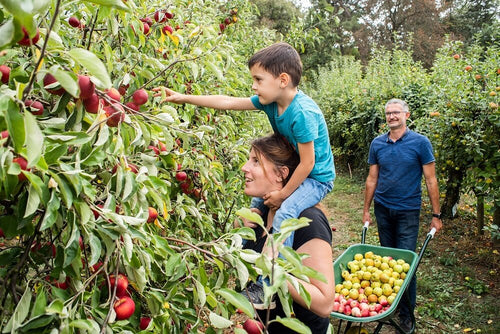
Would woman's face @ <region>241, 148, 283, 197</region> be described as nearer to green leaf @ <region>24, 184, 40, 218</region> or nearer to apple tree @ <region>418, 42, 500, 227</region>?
green leaf @ <region>24, 184, 40, 218</region>

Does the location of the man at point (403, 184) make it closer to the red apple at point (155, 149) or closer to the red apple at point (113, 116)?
the red apple at point (155, 149)

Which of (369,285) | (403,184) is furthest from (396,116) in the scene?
(369,285)

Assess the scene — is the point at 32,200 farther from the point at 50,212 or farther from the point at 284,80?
the point at 284,80

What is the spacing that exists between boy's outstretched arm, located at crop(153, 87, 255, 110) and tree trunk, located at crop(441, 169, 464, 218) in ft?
12.2

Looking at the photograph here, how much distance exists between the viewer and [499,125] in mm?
3850

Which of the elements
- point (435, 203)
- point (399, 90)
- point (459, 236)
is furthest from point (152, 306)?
point (399, 90)

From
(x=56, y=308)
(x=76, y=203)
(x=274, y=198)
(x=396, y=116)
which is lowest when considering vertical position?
(x=396, y=116)

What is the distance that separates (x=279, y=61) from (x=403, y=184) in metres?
1.90

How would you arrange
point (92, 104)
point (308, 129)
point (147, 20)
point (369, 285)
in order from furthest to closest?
point (369, 285)
point (308, 129)
point (147, 20)
point (92, 104)

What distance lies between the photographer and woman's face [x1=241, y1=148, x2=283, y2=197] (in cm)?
170

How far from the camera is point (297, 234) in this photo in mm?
1496

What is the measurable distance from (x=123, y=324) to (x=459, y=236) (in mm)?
5527

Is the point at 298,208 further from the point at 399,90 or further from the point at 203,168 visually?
the point at 399,90

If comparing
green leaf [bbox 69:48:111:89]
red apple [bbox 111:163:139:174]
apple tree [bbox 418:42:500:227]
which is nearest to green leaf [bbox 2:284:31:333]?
red apple [bbox 111:163:139:174]
